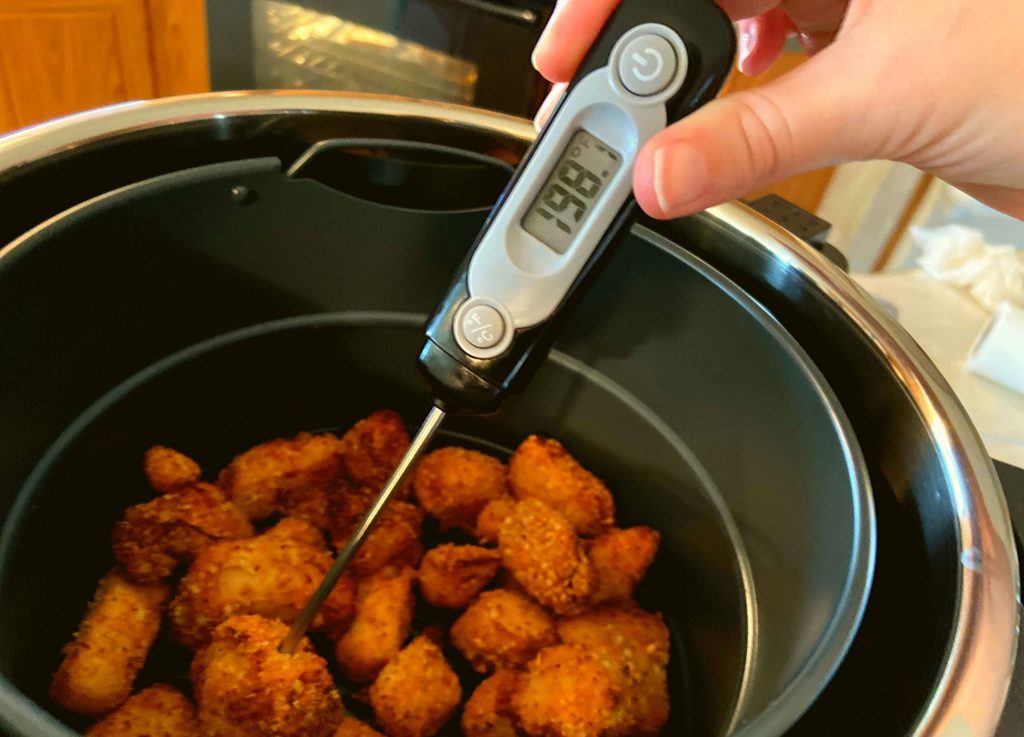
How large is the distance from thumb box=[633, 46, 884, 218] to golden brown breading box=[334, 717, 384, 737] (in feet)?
1.44

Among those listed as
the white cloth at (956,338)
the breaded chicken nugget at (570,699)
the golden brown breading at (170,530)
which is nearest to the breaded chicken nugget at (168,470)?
the golden brown breading at (170,530)

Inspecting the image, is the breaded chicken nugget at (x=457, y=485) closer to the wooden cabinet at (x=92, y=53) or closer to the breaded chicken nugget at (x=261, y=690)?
the breaded chicken nugget at (x=261, y=690)

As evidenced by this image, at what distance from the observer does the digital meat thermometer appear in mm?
491

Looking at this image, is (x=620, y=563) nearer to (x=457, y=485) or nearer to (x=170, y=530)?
(x=457, y=485)

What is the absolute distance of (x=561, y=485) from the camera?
31.6 inches

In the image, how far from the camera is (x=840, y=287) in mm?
698

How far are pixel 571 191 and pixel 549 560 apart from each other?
0.33 meters

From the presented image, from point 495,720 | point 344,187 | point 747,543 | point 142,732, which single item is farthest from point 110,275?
point 747,543

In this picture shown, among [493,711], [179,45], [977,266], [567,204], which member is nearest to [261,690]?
[493,711]

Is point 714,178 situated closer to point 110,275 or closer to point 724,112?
point 724,112

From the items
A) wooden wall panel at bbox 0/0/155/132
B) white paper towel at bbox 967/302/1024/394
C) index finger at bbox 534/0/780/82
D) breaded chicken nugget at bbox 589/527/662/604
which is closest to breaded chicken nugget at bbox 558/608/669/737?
breaded chicken nugget at bbox 589/527/662/604

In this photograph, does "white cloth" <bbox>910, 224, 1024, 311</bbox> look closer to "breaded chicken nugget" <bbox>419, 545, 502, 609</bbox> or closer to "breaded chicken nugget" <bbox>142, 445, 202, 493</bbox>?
"breaded chicken nugget" <bbox>419, 545, 502, 609</bbox>

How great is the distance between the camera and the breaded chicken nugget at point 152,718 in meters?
0.60

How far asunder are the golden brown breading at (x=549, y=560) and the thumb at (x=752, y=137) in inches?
12.9
